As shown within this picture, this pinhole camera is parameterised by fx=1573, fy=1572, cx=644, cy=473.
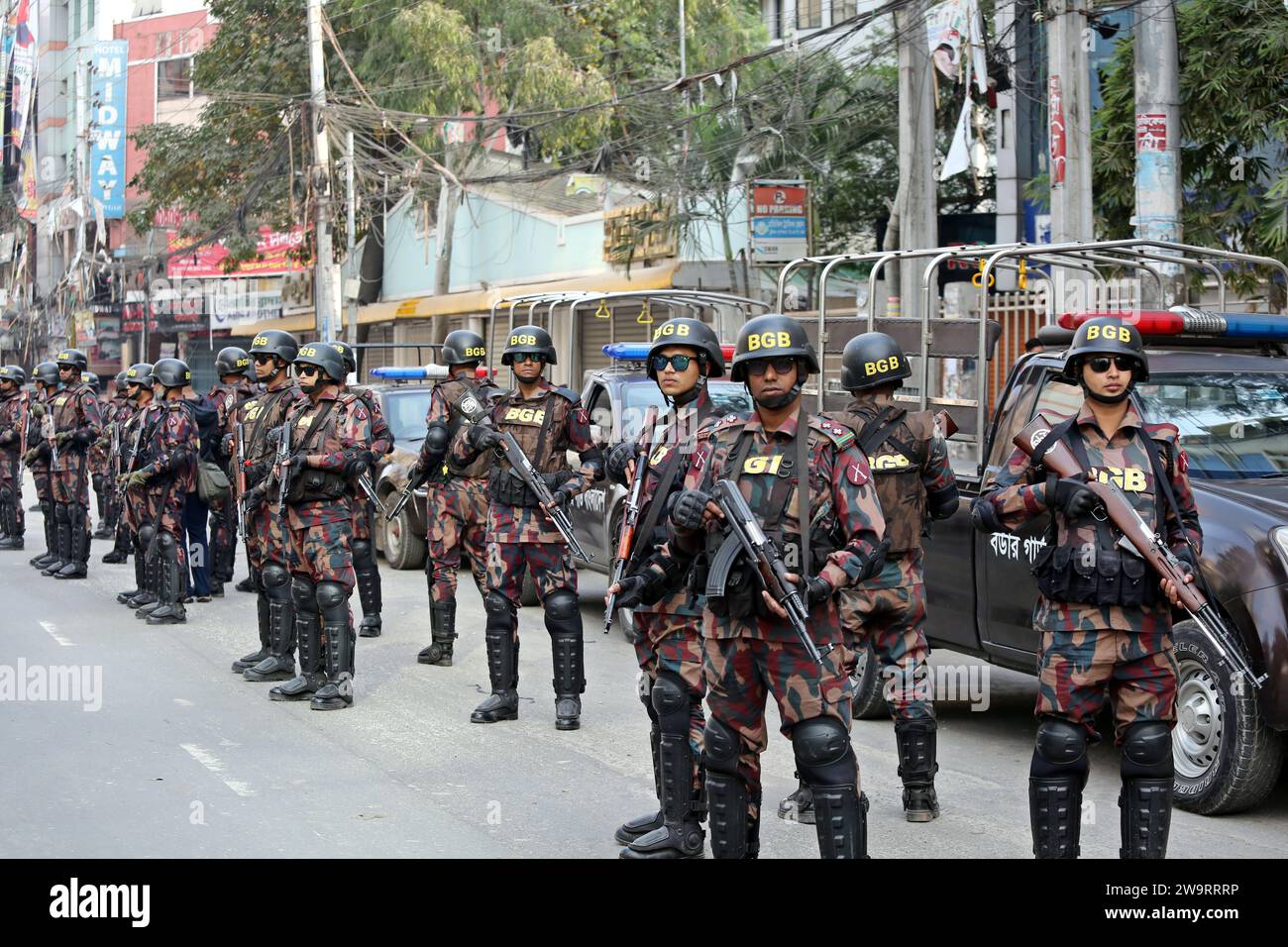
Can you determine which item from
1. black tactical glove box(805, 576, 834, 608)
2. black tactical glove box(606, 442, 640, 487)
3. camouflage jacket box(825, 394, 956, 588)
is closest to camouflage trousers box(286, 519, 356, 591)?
black tactical glove box(606, 442, 640, 487)

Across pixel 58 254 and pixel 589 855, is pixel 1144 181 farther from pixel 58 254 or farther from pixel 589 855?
pixel 58 254

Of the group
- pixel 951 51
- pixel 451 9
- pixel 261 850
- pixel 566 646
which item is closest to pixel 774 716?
pixel 566 646

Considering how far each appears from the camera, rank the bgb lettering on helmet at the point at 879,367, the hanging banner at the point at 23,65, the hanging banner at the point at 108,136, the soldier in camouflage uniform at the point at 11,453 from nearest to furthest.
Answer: the bgb lettering on helmet at the point at 879,367 < the soldier in camouflage uniform at the point at 11,453 < the hanging banner at the point at 108,136 < the hanging banner at the point at 23,65

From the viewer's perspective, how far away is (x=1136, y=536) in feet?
16.3

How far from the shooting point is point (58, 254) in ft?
176

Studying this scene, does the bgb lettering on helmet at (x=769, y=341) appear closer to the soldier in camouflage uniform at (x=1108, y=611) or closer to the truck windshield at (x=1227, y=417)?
the soldier in camouflage uniform at (x=1108, y=611)

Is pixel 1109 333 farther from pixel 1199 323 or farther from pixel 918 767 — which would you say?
pixel 1199 323

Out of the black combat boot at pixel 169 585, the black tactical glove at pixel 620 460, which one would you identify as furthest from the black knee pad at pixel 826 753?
the black combat boot at pixel 169 585

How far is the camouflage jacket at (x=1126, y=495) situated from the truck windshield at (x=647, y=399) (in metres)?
5.80

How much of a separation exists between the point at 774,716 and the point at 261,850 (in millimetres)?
3570

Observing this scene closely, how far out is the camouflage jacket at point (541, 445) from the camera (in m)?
8.25

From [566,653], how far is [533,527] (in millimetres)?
681

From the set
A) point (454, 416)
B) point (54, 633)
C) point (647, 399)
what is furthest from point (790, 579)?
point (54, 633)

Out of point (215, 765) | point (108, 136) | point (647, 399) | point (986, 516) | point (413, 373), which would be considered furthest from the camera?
point (108, 136)
